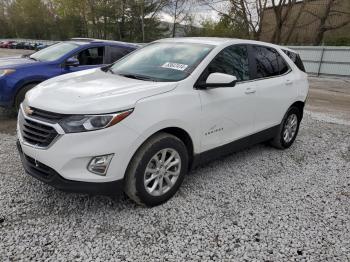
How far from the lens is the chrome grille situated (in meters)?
2.80

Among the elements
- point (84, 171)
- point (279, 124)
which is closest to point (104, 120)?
point (84, 171)

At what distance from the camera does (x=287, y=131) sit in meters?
5.33

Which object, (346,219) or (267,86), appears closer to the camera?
(346,219)

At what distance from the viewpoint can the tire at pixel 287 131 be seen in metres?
5.15

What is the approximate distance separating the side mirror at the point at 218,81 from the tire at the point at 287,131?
2018mm

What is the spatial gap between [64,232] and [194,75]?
2.04m

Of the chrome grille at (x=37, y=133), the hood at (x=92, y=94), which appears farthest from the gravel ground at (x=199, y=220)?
the hood at (x=92, y=94)

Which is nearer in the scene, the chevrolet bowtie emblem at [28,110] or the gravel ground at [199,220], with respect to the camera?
the gravel ground at [199,220]

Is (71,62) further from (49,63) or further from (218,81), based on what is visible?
(218,81)

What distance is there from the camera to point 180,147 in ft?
11.0

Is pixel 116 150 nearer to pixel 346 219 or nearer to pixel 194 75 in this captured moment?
pixel 194 75

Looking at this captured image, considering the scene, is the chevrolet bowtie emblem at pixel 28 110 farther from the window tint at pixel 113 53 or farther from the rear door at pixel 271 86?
the window tint at pixel 113 53

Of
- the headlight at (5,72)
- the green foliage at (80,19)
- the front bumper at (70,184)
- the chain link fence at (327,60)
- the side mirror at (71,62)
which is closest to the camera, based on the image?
the front bumper at (70,184)

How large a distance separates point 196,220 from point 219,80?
4.86 feet
